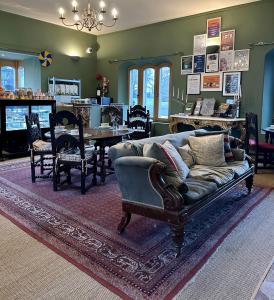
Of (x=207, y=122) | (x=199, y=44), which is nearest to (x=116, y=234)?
(x=207, y=122)

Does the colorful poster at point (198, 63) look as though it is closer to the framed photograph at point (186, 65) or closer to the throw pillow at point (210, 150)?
the framed photograph at point (186, 65)

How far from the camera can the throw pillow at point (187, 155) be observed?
329 cm

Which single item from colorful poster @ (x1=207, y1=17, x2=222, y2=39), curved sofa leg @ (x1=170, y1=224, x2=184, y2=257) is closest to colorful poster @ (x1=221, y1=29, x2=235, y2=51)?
colorful poster @ (x1=207, y1=17, x2=222, y2=39)

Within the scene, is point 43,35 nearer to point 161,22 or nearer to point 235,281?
point 161,22

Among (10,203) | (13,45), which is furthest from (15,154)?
(10,203)

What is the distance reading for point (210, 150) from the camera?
3391mm

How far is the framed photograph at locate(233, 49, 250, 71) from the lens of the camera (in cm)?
563

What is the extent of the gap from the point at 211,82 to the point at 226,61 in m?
0.51

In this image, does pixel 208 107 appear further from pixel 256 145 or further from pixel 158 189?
pixel 158 189

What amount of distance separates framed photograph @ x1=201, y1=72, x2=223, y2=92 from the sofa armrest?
4.24m

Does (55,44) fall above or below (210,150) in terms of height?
above

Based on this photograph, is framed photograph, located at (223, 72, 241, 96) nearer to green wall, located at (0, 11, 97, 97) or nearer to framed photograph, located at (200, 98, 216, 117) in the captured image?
framed photograph, located at (200, 98, 216, 117)

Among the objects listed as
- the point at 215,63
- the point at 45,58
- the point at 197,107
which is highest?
the point at 45,58

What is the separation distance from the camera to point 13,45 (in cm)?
638
